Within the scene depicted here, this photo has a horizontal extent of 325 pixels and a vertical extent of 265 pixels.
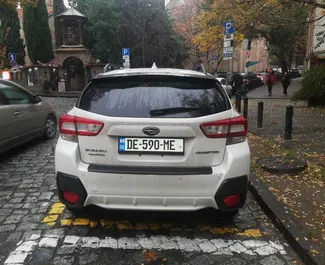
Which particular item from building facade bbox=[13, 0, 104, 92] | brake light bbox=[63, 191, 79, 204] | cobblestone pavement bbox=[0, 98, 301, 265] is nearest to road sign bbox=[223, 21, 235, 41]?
cobblestone pavement bbox=[0, 98, 301, 265]

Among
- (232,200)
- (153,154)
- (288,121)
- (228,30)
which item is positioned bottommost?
(288,121)

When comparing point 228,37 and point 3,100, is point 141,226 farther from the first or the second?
point 228,37

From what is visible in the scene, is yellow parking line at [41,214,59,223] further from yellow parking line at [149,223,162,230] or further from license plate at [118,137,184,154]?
license plate at [118,137,184,154]

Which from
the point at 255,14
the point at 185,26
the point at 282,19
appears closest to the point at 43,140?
the point at 255,14

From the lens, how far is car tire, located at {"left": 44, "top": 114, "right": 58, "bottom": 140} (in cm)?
813

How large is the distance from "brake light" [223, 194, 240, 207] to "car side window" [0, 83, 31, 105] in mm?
4862

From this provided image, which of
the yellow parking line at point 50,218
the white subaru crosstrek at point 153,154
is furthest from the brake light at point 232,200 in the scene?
the yellow parking line at point 50,218

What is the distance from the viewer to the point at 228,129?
3164 millimetres

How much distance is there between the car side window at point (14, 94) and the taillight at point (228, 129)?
4.66m

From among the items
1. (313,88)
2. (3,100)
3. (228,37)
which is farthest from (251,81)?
(3,100)

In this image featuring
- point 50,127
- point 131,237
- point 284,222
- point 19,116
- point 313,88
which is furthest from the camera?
point 313,88

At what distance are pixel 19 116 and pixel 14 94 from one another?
0.47 m

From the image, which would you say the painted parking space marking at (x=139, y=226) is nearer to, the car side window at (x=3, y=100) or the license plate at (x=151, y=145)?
the license plate at (x=151, y=145)

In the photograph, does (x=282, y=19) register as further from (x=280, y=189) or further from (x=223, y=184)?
(x=223, y=184)
